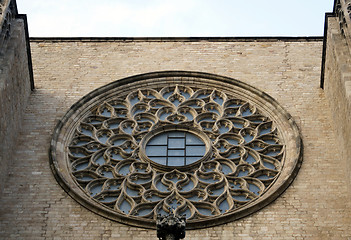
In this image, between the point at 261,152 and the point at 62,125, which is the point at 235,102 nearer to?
the point at 261,152

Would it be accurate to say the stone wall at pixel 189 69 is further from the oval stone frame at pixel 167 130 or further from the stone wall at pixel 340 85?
the oval stone frame at pixel 167 130

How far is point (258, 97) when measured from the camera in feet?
68.9

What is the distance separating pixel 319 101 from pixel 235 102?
190cm

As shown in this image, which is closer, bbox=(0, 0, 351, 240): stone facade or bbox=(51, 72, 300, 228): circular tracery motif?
bbox=(0, 0, 351, 240): stone facade

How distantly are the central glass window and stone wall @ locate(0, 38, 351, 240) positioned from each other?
2.13 metres

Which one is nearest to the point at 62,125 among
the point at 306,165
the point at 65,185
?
the point at 65,185

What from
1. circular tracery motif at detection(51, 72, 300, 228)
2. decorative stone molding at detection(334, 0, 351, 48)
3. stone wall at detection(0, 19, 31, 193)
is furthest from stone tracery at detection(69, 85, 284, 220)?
decorative stone molding at detection(334, 0, 351, 48)

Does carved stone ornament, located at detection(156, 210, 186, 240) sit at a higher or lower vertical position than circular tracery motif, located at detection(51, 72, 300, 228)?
lower

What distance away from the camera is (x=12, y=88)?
1933 centimetres

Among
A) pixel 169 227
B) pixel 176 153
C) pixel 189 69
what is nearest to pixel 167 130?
pixel 176 153

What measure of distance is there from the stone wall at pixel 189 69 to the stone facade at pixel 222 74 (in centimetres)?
2

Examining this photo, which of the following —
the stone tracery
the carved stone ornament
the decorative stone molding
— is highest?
the decorative stone molding

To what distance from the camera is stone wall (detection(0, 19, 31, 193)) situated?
18.4 m

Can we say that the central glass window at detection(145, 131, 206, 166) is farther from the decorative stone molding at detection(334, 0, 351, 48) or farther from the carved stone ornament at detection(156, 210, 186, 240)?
the carved stone ornament at detection(156, 210, 186, 240)
